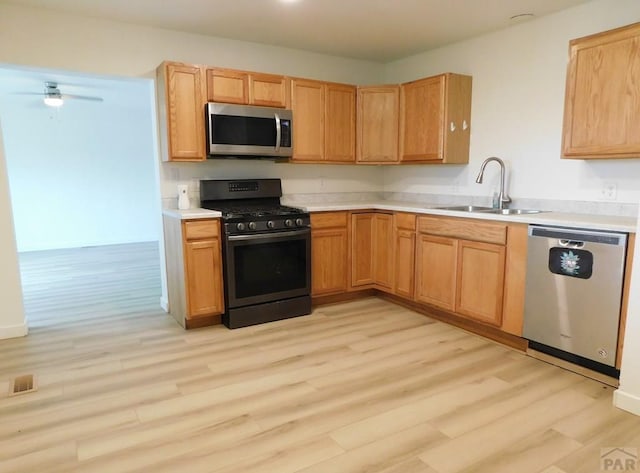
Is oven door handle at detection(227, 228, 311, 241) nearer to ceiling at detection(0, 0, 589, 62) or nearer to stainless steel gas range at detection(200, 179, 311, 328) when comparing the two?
stainless steel gas range at detection(200, 179, 311, 328)

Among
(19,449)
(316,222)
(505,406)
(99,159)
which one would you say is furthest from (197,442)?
(99,159)

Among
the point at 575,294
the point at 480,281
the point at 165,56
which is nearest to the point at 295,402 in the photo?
the point at 480,281

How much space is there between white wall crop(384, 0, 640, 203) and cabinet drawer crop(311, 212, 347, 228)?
1077 mm

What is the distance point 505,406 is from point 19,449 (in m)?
2.40

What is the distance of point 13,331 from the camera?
3.34 meters

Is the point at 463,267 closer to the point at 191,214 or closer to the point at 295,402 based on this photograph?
the point at 295,402

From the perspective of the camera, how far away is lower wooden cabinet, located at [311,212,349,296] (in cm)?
399

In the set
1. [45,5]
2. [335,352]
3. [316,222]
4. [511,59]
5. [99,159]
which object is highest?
[45,5]

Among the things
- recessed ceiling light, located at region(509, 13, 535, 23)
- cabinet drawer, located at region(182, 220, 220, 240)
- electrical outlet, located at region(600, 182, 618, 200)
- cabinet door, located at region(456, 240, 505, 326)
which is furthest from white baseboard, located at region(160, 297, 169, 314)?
recessed ceiling light, located at region(509, 13, 535, 23)

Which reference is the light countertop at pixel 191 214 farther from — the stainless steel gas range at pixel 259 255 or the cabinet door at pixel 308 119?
the cabinet door at pixel 308 119

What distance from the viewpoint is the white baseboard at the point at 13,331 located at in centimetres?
330

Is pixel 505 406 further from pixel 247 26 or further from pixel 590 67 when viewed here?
pixel 247 26

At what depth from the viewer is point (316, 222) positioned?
156 inches

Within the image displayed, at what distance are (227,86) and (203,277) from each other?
5.29 ft
